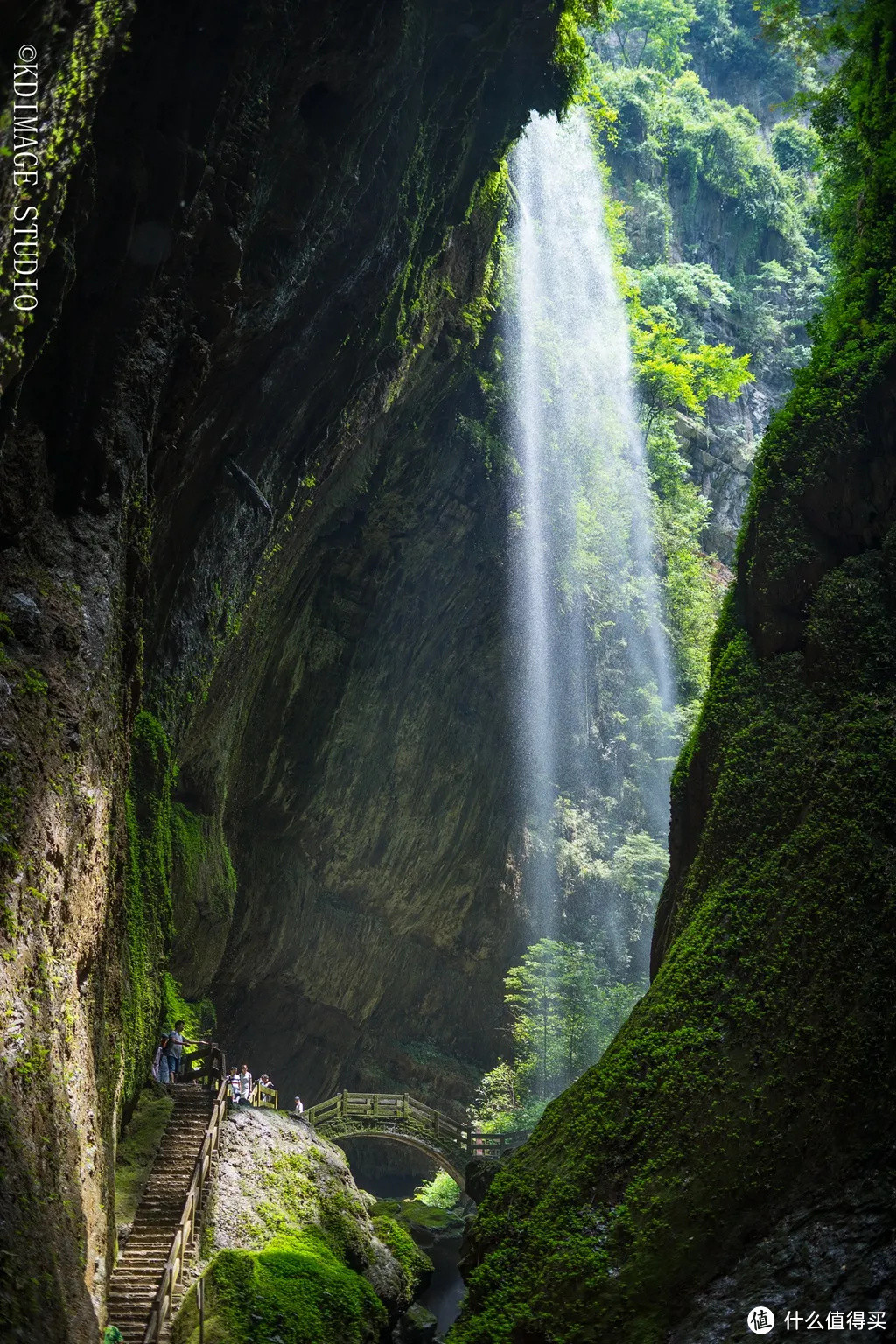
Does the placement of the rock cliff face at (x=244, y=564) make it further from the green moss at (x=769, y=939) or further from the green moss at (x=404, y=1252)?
the green moss at (x=404, y=1252)

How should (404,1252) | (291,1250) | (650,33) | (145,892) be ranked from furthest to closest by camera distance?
(650,33), (404,1252), (145,892), (291,1250)

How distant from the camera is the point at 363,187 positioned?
51.8ft

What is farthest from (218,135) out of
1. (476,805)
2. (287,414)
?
(476,805)

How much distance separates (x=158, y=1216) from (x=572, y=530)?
76.2 feet

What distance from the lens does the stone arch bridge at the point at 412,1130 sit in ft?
79.4

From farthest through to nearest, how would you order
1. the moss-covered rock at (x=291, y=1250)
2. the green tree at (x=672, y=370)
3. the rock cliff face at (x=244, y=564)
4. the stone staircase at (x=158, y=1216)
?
1. the green tree at (x=672, y=370)
2. the moss-covered rock at (x=291, y=1250)
3. the stone staircase at (x=158, y=1216)
4. the rock cliff face at (x=244, y=564)

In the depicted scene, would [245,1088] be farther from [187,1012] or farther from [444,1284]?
[444,1284]

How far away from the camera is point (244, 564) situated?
17.3 m

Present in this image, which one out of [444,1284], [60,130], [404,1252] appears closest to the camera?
[60,130]

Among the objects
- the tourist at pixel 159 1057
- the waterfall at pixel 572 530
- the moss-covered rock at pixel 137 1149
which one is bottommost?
the moss-covered rock at pixel 137 1149

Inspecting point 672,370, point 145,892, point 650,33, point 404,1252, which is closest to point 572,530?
point 672,370

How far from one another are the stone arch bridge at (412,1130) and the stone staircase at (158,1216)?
9.92 m

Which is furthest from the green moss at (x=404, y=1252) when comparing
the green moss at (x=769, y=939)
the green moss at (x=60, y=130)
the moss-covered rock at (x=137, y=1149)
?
the green moss at (x=60, y=130)

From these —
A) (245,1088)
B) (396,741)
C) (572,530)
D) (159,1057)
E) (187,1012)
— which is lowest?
(159,1057)
